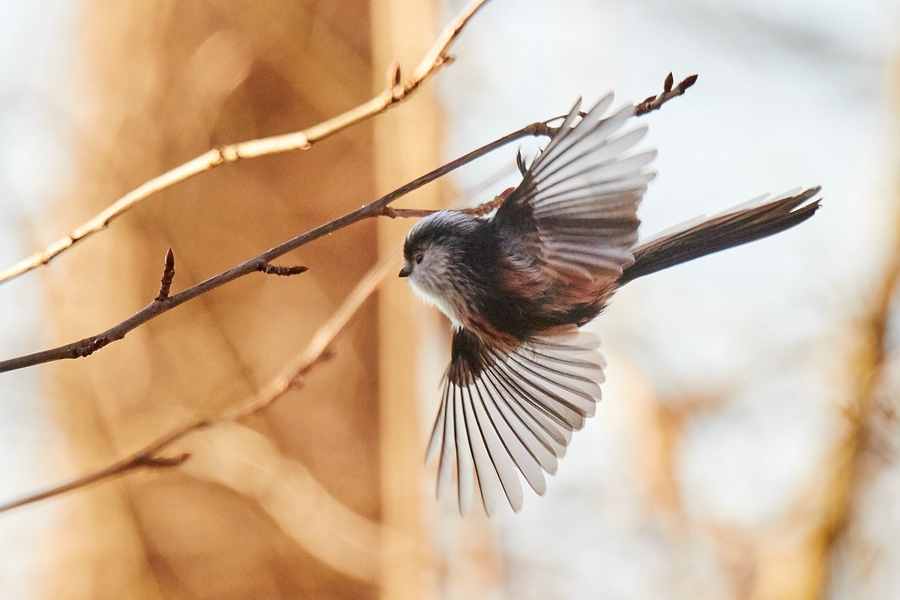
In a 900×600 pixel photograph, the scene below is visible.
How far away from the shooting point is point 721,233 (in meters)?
1.76

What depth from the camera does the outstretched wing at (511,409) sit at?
173 centimetres

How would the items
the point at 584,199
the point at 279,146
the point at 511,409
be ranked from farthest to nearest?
the point at 511,409 → the point at 584,199 → the point at 279,146

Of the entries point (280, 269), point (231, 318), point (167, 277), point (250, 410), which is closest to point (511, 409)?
point (250, 410)

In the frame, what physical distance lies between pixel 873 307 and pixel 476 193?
2.80m

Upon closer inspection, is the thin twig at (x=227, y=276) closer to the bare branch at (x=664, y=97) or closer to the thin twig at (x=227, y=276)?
the thin twig at (x=227, y=276)

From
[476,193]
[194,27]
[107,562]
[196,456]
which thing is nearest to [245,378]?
[196,456]

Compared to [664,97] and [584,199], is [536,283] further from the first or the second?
[664,97]

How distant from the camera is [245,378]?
3703 millimetres

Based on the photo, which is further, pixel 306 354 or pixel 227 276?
pixel 306 354

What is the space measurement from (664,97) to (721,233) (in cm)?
54

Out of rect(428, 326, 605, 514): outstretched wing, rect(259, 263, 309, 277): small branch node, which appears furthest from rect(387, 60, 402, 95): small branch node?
rect(428, 326, 605, 514): outstretched wing

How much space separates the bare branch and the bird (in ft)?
0.30

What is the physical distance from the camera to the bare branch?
4.22ft

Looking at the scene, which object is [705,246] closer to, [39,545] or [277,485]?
[277,485]
